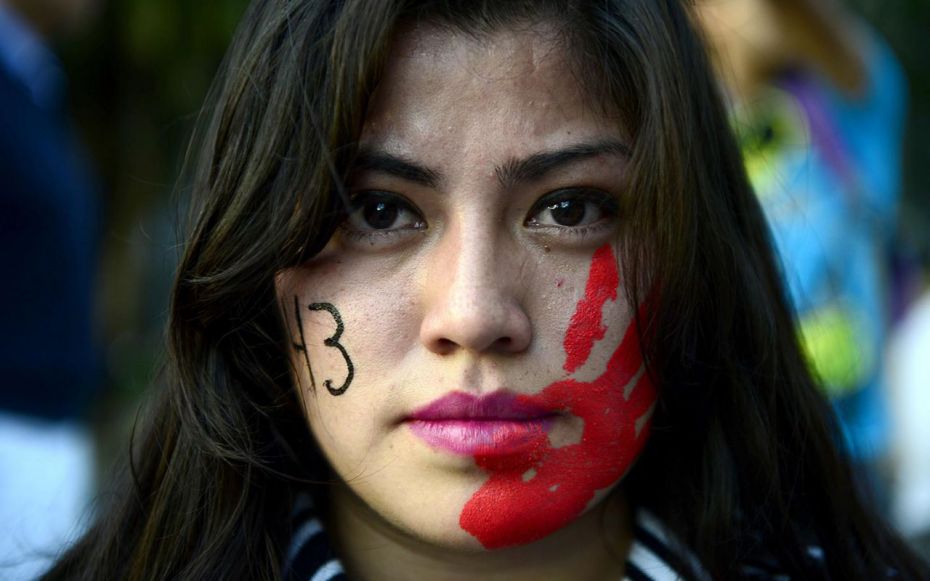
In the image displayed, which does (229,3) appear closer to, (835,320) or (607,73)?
(835,320)

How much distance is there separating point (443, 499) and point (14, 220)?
5.68 feet

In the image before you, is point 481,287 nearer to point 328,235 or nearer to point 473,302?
point 473,302

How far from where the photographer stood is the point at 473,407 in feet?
4.72

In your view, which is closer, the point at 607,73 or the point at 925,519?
the point at 607,73

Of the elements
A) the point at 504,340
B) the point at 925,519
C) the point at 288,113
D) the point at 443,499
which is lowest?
the point at 925,519

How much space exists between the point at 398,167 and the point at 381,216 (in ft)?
0.28

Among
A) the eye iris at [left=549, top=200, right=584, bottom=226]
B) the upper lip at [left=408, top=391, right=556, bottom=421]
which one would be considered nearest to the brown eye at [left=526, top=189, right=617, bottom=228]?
the eye iris at [left=549, top=200, right=584, bottom=226]

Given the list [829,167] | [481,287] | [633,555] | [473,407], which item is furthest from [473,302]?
[829,167]

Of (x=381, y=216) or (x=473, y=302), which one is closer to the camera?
(x=473, y=302)

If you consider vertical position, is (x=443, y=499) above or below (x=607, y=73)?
below

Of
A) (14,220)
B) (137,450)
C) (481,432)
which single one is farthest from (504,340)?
(14,220)

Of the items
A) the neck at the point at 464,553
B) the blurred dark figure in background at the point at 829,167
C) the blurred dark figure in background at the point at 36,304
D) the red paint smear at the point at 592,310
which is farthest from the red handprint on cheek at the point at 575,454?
the blurred dark figure in background at the point at 36,304

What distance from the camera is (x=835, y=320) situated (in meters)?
2.91

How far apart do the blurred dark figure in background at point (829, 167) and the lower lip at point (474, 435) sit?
157cm
